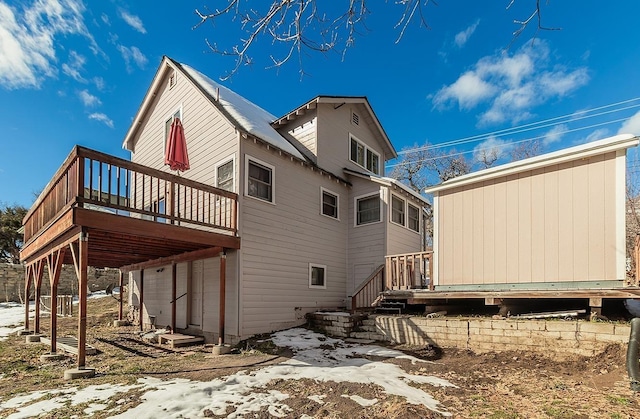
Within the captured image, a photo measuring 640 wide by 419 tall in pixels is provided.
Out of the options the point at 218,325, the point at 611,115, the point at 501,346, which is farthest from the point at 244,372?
the point at 611,115

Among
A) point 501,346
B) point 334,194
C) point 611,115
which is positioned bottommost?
point 501,346

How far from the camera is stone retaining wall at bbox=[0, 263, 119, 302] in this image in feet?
58.9

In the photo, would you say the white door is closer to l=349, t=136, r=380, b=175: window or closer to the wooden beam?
the wooden beam

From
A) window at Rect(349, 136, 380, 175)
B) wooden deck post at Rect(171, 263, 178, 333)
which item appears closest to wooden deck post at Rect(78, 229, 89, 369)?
wooden deck post at Rect(171, 263, 178, 333)

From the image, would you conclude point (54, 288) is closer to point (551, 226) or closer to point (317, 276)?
point (317, 276)

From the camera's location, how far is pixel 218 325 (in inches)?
368

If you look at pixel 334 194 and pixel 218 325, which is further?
pixel 334 194

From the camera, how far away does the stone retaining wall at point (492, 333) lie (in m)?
6.07

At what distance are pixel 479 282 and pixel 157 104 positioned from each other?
13.0 meters

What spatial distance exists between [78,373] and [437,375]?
614cm

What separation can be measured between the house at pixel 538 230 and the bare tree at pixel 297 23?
5.47m

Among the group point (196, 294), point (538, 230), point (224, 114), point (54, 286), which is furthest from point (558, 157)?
point (54, 286)

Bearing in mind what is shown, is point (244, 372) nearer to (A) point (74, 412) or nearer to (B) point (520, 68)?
(A) point (74, 412)

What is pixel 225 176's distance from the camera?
10250 millimetres
